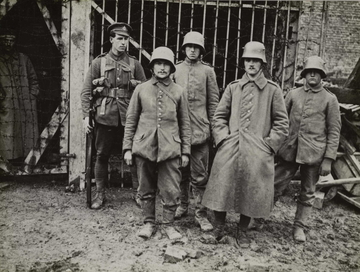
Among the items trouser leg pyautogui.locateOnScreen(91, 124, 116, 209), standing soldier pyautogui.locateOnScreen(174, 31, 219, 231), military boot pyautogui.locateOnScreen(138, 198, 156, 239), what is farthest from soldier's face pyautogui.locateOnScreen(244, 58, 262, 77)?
trouser leg pyautogui.locateOnScreen(91, 124, 116, 209)

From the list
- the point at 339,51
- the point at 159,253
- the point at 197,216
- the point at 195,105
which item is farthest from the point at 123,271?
the point at 339,51

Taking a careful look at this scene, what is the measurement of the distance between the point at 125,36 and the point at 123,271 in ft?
9.18

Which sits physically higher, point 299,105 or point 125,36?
point 125,36

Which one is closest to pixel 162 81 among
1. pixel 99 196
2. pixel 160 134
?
pixel 160 134

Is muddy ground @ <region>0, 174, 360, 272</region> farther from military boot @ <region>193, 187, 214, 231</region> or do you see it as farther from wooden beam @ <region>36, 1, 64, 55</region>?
wooden beam @ <region>36, 1, 64, 55</region>

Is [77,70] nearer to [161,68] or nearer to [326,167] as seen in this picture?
[161,68]

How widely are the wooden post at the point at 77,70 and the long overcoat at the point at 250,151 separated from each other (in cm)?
241

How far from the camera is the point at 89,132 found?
480 centimetres

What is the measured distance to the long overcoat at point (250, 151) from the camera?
12.9 ft

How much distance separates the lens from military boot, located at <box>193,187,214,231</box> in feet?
14.3

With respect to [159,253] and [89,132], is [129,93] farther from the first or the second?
[159,253]

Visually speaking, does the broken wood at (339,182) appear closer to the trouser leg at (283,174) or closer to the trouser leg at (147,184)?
the trouser leg at (283,174)

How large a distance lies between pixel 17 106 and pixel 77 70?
123 centimetres

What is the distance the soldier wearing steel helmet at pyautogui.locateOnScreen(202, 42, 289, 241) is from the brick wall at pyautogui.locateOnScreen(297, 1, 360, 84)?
252 cm
